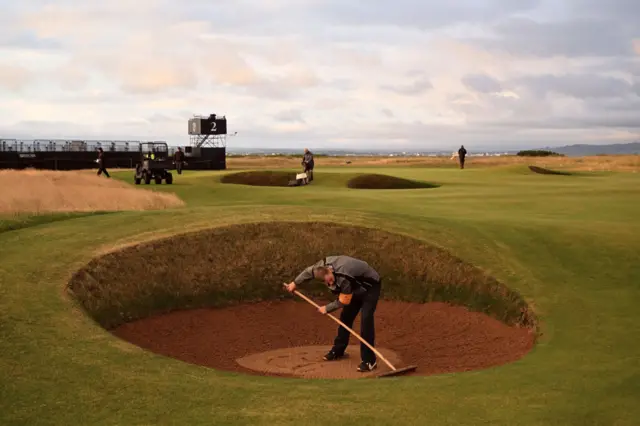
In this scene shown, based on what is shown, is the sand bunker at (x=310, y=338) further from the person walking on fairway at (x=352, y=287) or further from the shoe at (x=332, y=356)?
the person walking on fairway at (x=352, y=287)

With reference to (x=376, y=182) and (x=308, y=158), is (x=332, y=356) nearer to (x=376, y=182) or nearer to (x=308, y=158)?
(x=308, y=158)

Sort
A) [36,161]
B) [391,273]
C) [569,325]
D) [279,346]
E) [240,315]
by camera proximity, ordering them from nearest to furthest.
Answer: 1. [569,325]
2. [279,346]
3. [240,315]
4. [391,273]
5. [36,161]

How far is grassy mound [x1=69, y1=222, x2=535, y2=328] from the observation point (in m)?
15.8

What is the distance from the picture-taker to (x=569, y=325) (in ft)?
45.3

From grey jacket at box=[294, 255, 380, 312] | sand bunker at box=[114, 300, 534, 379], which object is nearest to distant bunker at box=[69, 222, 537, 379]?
sand bunker at box=[114, 300, 534, 379]

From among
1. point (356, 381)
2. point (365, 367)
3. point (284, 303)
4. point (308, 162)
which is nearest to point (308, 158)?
point (308, 162)

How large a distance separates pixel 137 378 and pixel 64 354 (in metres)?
1.63

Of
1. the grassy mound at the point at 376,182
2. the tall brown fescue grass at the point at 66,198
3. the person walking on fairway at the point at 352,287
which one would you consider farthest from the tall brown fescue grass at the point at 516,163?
the person walking on fairway at the point at 352,287

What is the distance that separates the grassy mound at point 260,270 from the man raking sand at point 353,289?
13.4 ft

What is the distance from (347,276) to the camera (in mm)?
12531

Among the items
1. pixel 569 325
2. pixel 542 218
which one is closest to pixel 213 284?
pixel 569 325

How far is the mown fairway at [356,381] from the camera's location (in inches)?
324

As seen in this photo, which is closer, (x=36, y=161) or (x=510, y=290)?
(x=510, y=290)

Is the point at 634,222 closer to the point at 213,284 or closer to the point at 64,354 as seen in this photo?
the point at 213,284
